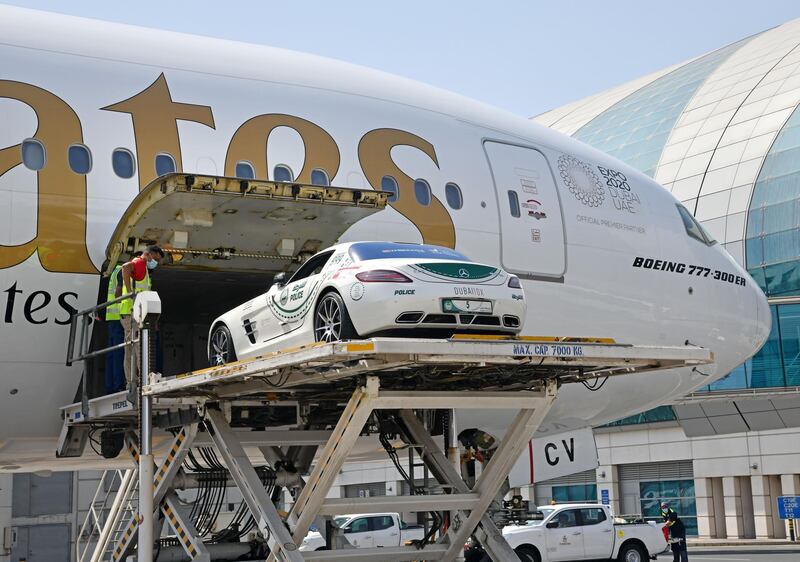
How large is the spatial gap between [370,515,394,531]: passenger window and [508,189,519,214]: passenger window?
20679 millimetres

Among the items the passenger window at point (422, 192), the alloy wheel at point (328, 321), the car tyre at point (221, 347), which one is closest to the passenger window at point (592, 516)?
the passenger window at point (422, 192)

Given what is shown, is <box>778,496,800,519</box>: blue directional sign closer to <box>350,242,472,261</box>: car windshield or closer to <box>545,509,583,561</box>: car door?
<box>545,509,583,561</box>: car door

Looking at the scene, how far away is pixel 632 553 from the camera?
2802cm

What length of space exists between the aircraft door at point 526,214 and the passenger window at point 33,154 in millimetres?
5230

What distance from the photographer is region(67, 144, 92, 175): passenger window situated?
35.3 feet

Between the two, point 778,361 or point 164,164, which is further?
point 778,361

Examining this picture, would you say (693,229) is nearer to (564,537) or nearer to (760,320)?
(760,320)

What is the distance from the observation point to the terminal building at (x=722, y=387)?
4269 cm

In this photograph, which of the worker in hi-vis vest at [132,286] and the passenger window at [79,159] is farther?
the passenger window at [79,159]

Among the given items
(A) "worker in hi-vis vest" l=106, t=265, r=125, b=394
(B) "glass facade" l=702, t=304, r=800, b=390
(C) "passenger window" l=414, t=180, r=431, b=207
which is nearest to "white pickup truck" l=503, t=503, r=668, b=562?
(C) "passenger window" l=414, t=180, r=431, b=207

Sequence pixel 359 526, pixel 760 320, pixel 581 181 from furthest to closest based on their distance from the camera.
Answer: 1. pixel 359 526
2. pixel 760 320
3. pixel 581 181

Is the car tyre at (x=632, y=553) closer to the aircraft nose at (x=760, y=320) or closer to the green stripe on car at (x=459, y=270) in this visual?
the aircraft nose at (x=760, y=320)

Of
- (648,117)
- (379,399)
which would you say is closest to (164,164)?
(379,399)

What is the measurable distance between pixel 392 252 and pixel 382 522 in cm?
2460
